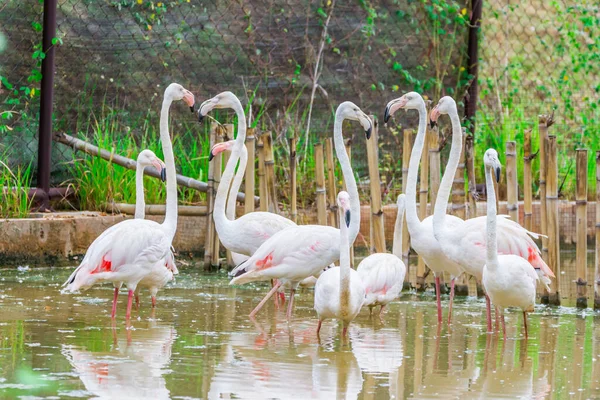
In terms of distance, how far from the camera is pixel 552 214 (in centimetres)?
732

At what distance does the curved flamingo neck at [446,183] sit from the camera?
6957 millimetres

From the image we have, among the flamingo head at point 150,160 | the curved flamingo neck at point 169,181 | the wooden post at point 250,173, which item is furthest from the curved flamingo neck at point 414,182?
the wooden post at point 250,173

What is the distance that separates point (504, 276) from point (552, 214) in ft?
4.34

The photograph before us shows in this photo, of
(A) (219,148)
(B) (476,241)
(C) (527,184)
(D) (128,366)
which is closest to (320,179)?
(A) (219,148)

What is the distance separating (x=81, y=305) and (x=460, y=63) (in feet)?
20.0

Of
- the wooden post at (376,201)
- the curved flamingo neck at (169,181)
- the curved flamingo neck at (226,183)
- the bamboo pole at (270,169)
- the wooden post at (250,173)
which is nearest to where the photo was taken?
the curved flamingo neck at (169,181)

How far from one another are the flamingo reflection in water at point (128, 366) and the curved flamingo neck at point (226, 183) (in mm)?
1752

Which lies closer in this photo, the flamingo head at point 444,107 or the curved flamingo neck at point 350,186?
the curved flamingo neck at point 350,186

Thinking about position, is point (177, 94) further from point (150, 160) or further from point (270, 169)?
point (270, 169)

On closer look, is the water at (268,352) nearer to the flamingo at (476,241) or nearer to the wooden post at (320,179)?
the flamingo at (476,241)

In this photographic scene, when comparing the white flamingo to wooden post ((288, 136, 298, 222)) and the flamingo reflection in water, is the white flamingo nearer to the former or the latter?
the flamingo reflection in water

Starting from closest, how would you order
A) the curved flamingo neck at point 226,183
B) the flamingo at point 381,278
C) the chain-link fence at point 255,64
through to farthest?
the flamingo at point 381,278 → the curved flamingo neck at point 226,183 → the chain-link fence at point 255,64

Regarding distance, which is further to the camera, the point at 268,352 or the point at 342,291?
the point at 342,291

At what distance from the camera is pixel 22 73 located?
9.69 metres
